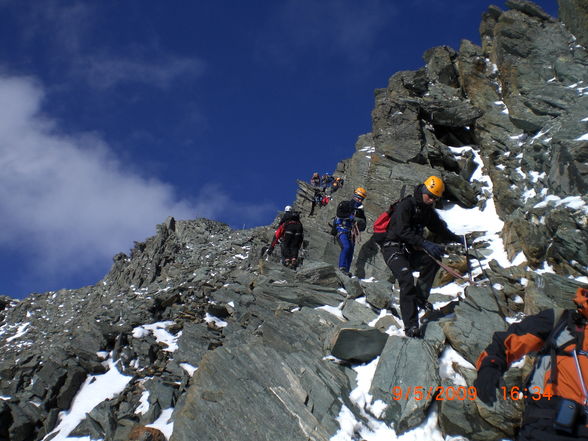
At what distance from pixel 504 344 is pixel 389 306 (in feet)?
19.1

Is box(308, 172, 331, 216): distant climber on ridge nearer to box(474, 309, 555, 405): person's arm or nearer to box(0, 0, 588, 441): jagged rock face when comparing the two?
box(0, 0, 588, 441): jagged rock face

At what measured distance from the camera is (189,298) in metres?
16.0

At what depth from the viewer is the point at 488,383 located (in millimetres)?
4465

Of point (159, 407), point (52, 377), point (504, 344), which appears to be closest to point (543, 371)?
point (504, 344)

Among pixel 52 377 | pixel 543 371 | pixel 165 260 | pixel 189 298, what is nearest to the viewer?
pixel 543 371

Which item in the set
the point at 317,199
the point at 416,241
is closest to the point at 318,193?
the point at 317,199

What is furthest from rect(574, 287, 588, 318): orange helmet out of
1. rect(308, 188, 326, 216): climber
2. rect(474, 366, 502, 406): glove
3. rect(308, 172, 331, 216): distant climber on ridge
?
rect(308, 188, 326, 216): climber

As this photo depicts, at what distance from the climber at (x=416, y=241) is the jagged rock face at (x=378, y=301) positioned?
100 centimetres

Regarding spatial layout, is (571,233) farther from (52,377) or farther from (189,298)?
(52,377)

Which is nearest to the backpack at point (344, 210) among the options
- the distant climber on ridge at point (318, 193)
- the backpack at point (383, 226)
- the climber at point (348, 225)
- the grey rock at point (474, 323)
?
the climber at point (348, 225)

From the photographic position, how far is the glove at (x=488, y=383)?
4.38 m

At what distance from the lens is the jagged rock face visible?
7402mm

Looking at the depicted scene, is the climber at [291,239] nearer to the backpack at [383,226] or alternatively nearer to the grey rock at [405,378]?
the backpack at [383,226]

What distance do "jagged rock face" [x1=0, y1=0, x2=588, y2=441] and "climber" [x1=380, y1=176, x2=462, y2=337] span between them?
997mm
